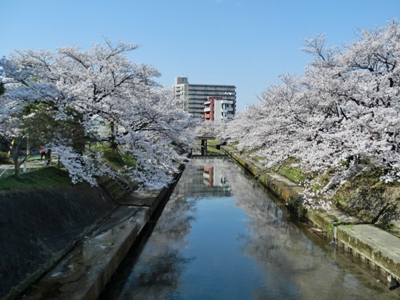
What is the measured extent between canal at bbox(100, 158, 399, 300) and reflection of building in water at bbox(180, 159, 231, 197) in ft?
15.6

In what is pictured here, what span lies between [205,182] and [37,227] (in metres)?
18.0

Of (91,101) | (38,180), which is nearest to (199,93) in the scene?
(91,101)

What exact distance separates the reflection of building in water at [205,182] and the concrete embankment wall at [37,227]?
1041 centimetres

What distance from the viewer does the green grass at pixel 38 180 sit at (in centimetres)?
898

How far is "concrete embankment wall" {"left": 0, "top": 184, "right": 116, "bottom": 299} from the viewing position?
22.0ft

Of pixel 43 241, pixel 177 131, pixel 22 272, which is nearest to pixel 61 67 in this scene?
pixel 177 131

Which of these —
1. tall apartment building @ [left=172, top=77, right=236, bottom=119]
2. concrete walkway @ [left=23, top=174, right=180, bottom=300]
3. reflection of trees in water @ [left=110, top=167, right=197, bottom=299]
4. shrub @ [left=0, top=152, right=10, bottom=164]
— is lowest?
reflection of trees in water @ [left=110, top=167, right=197, bottom=299]

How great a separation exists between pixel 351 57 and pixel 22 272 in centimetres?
1405

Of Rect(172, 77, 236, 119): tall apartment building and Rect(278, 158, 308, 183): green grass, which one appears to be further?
Rect(172, 77, 236, 119): tall apartment building

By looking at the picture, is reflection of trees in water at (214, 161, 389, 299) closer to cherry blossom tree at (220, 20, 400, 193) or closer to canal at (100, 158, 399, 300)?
canal at (100, 158, 399, 300)

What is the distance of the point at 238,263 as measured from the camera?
9953 mm

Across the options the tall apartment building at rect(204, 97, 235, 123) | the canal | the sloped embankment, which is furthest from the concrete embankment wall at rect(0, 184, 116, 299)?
the tall apartment building at rect(204, 97, 235, 123)

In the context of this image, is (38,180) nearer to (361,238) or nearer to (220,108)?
(361,238)

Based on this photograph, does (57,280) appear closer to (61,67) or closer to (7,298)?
(7,298)
